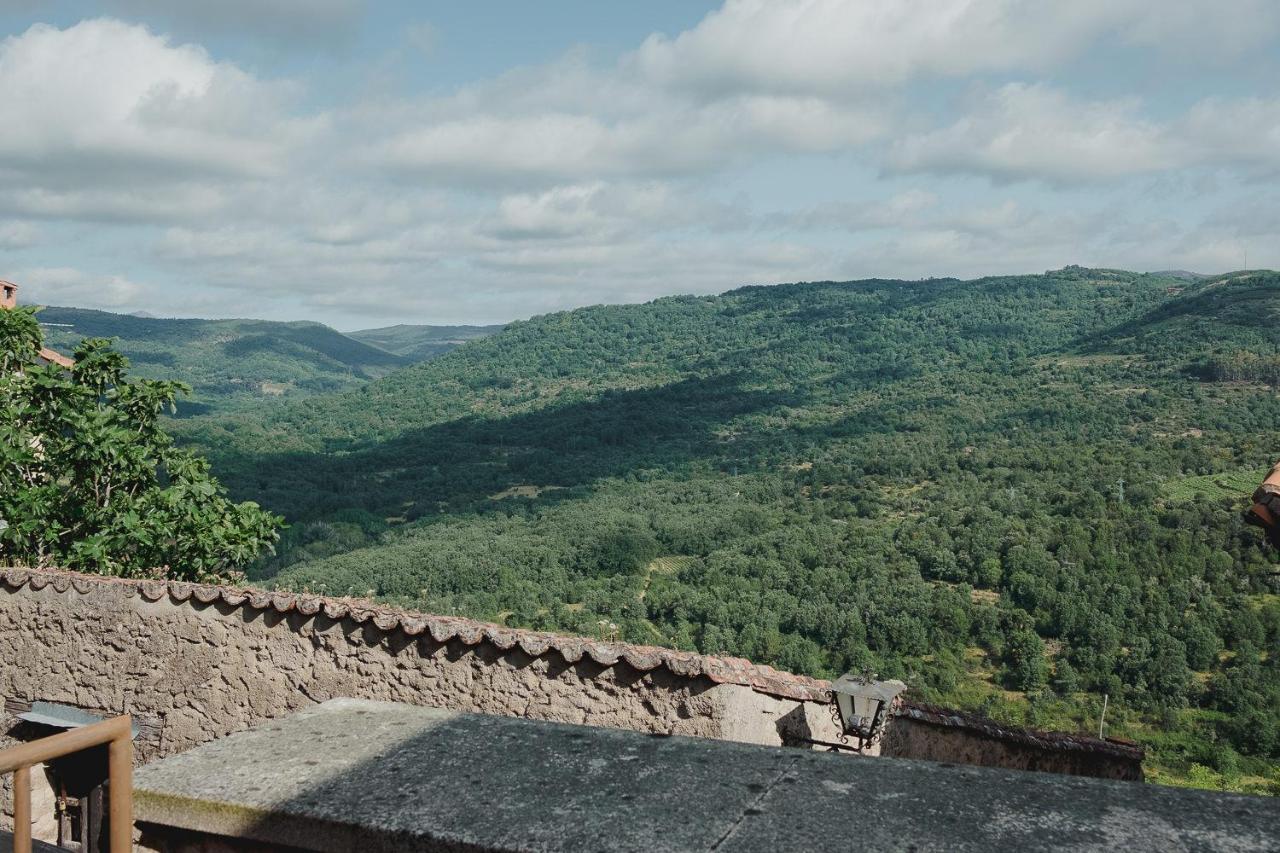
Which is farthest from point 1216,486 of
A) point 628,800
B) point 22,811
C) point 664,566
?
point 22,811

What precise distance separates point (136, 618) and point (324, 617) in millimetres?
1460

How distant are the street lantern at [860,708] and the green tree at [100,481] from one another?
6866 millimetres

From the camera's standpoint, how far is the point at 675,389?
4904 inches

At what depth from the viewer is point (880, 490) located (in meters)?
69.6

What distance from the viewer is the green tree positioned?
9758 millimetres

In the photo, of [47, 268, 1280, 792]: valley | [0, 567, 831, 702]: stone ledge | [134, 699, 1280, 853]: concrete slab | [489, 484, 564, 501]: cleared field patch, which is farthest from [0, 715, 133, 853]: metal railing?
[489, 484, 564, 501]: cleared field patch

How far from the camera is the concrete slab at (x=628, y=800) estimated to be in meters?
2.05

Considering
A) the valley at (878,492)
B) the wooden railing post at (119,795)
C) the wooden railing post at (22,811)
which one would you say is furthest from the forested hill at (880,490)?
the wooden railing post at (22,811)

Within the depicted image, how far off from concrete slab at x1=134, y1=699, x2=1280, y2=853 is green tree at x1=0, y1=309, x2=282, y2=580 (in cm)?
813

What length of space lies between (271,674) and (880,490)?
2612 inches

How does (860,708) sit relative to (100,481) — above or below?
below

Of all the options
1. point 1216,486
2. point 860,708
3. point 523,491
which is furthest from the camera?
point 523,491

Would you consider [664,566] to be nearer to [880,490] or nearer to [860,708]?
[880,490]

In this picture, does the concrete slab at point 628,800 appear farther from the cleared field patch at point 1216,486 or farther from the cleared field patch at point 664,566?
the cleared field patch at point 1216,486
